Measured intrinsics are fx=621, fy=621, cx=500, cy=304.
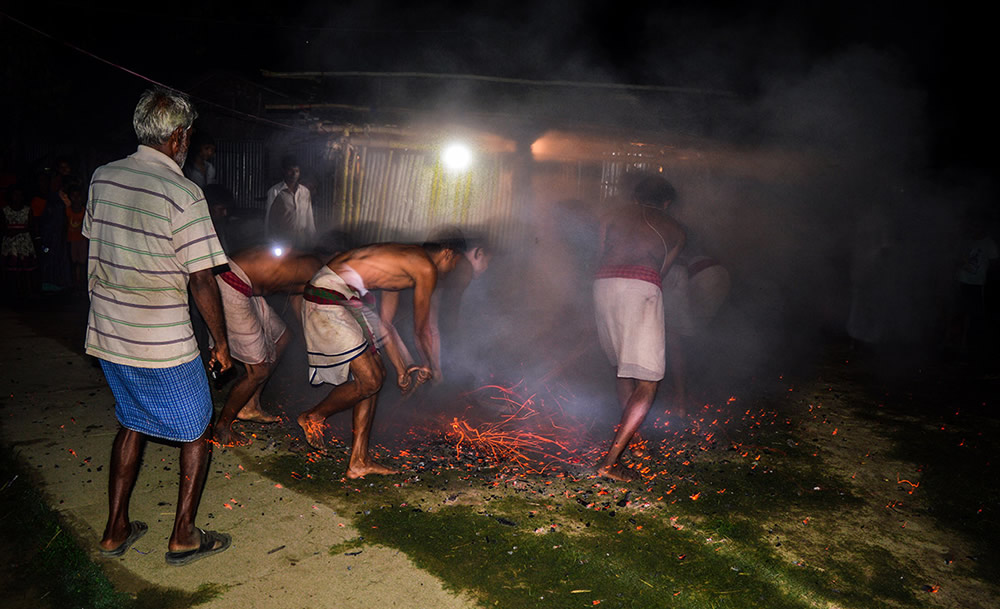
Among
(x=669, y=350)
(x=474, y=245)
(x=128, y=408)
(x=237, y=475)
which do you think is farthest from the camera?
(x=669, y=350)

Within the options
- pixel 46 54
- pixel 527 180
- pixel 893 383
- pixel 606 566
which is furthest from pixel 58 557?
pixel 46 54

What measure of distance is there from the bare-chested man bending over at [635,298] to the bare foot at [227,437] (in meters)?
2.66

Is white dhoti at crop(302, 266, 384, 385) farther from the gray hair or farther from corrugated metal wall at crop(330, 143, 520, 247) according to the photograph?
corrugated metal wall at crop(330, 143, 520, 247)

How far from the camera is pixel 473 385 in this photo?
643 centimetres

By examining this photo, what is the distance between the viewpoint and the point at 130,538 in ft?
10.7

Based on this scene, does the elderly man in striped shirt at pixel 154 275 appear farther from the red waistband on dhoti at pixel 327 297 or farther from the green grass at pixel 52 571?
the red waistband on dhoti at pixel 327 297

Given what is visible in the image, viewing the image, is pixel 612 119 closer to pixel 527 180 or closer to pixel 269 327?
pixel 527 180

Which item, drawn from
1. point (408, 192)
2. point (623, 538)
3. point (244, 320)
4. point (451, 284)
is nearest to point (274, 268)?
point (244, 320)

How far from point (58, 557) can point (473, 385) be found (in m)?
3.84

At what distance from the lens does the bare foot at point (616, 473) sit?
4312 mm

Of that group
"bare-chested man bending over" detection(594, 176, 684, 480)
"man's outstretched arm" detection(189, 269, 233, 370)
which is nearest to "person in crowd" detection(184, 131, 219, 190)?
"man's outstretched arm" detection(189, 269, 233, 370)

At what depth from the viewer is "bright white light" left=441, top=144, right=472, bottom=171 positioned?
7004mm

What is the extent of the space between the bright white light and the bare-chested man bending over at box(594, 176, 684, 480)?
287 centimetres

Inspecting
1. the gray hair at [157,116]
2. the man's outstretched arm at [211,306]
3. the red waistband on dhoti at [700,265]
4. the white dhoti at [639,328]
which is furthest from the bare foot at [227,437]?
the red waistband on dhoti at [700,265]
